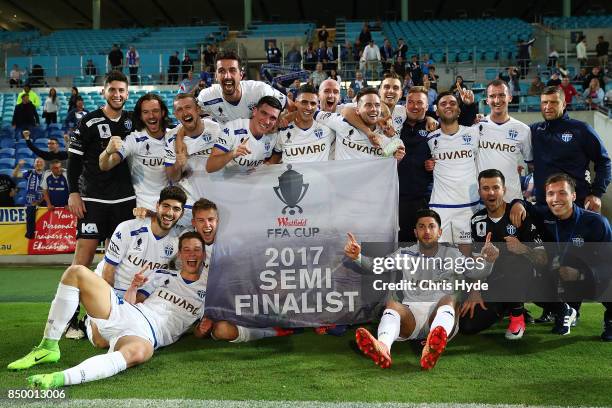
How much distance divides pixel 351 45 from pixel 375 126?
1518 centimetres

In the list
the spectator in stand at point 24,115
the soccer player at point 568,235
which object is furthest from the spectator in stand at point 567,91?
the spectator in stand at point 24,115

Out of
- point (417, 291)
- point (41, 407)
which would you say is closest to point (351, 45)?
point (417, 291)

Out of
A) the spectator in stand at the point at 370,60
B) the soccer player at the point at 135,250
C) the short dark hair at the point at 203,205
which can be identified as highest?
the spectator in stand at the point at 370,60

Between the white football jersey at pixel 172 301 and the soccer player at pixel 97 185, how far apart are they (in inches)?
36.0

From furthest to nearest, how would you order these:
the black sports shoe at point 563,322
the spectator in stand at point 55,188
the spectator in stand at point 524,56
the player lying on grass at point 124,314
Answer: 1. the spectator in stand at point 524,56
2. the spectator in stand at point 55,188
3. the black sports shoe at point 563,322
4. the player lying on grass at point 124,314

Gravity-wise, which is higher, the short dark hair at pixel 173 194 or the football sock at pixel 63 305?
the short dark hair at pixel 173 194

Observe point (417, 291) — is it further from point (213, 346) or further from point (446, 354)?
point (213, 346)

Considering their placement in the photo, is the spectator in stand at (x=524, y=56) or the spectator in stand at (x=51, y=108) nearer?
the spectator in stand at (x=51, y=108)

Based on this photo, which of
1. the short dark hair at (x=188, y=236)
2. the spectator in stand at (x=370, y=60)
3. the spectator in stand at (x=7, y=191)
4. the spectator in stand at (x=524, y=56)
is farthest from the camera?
the spectator in stand at (x=524, y=56)

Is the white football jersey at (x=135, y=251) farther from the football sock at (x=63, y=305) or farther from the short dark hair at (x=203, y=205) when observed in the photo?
the football sock at (x=63, y=305)

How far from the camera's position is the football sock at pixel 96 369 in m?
3.55

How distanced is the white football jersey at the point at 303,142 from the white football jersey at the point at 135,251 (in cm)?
129

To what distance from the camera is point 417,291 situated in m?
4.60

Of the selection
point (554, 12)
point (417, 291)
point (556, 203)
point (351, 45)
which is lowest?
point (417, 291)
